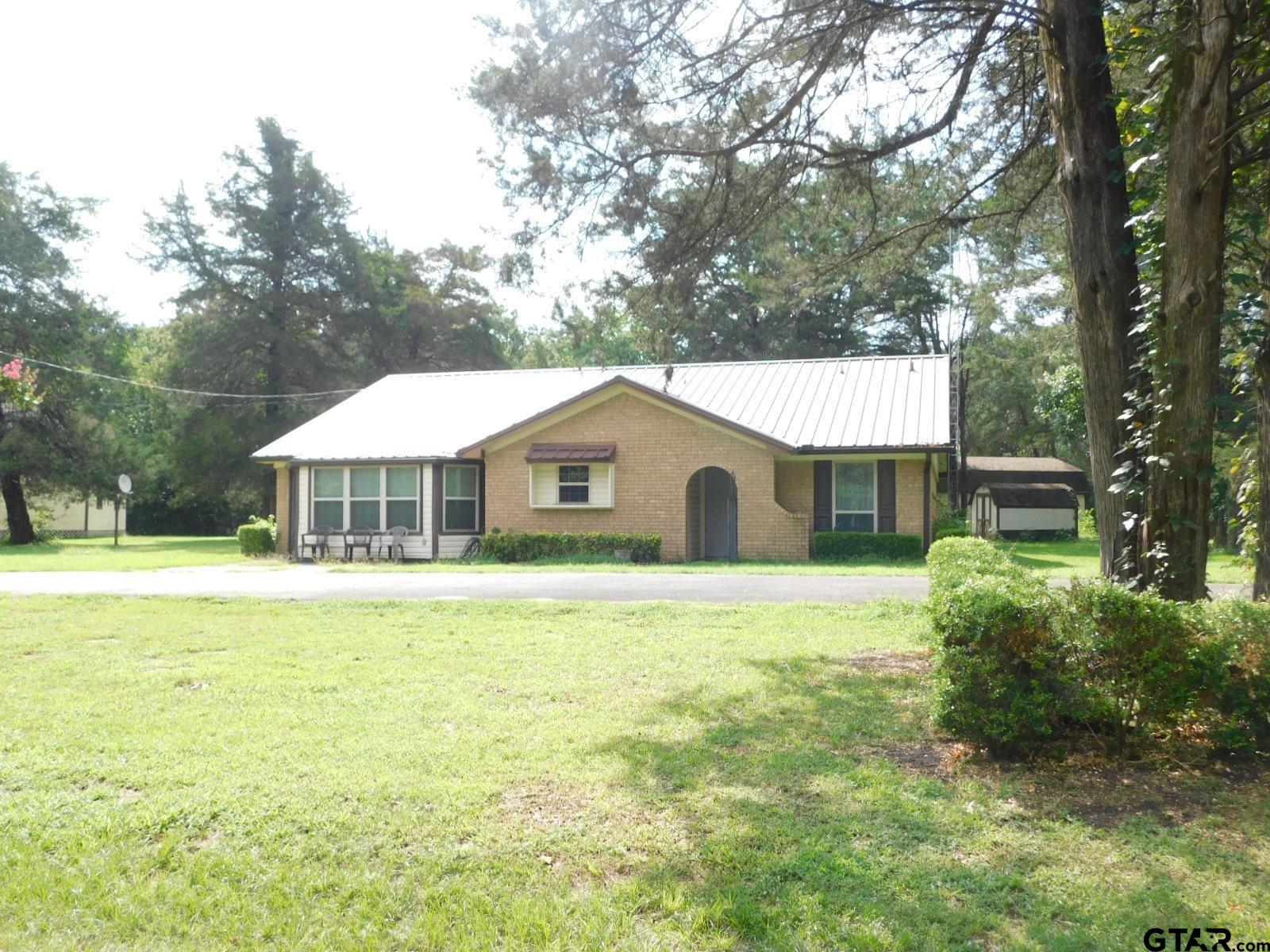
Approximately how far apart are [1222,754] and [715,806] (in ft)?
9.42

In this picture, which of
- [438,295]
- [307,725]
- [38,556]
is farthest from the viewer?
[438,295]

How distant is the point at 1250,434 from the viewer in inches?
319

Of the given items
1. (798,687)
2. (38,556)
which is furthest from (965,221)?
(38,556)

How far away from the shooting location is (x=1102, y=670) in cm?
533

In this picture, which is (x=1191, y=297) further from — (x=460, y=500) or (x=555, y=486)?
(x=460, y=500)

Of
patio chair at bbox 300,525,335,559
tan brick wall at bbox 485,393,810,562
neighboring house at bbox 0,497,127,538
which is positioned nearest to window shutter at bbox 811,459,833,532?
tan brick wall at bbox 485,393,810,562

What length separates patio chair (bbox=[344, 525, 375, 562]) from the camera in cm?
2478

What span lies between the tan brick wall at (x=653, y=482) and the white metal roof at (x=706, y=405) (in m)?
0.74

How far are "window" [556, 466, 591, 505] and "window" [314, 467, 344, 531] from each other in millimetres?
6236

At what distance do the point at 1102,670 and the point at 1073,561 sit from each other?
18620 mm

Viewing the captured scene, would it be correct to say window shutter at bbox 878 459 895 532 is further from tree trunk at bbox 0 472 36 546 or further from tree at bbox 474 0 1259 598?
tree trunk at bbox 0 472 36 546

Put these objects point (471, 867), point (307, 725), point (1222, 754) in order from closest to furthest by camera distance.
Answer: point (471, 867) < point (1222, 754) < point (307, 725)

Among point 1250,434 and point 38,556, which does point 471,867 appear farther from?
point 38,556

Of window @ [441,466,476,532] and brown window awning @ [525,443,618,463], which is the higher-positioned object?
brown window awning @ [525,443,618,463]
